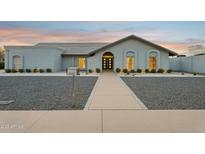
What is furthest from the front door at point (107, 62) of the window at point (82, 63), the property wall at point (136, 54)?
the window at point (82, 63)

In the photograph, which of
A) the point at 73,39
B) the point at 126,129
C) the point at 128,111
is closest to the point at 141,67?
the point at 73,39

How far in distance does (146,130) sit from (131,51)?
26.4 meters

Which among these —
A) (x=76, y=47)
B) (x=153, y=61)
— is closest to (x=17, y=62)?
(x=76, y=47)

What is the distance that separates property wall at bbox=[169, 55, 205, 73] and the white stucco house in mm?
3248

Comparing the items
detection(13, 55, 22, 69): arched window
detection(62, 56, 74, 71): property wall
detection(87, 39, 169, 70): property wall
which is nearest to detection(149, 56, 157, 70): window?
detection(87, 39, 169, 70): property wall

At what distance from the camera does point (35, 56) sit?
3095cm

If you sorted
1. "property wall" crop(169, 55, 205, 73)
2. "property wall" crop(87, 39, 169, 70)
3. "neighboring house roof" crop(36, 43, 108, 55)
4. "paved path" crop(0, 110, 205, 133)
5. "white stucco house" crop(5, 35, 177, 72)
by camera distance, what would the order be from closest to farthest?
"paved path" crop(0, 110, 205, 133) < "property wall" crop(169, 55, 205, 73) < "white stucco house" crop(5, 35, 177, 72) < "property wall" crop(87, 39, 169, 70) < "neighboring house roof" crop(36, 43, 108, 55)

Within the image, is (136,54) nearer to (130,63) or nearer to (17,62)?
(130,63)

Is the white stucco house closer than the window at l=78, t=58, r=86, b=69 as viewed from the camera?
Yes

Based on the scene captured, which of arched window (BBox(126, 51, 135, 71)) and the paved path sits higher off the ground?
arched window (BBox(126, 51, 135, 71))

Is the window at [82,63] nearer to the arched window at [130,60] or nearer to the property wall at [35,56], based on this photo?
the property wall at [35,56]

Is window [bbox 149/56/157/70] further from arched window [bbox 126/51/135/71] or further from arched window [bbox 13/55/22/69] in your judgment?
arched window [bbox 13/55/22/69]

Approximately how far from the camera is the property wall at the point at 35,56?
30.5m

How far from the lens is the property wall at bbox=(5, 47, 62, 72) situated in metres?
30.5
